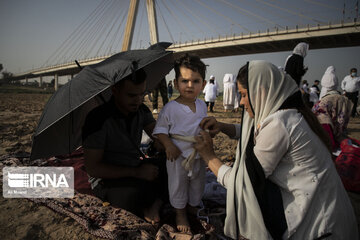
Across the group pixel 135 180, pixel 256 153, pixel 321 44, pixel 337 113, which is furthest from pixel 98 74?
pixel 321 44

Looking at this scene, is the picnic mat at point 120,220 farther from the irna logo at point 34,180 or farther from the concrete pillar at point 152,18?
the concrete pillar at point 152,18

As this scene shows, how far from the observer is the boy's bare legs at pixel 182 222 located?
1.66 metres

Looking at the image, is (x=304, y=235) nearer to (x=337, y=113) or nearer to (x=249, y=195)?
(x=249, y=195)

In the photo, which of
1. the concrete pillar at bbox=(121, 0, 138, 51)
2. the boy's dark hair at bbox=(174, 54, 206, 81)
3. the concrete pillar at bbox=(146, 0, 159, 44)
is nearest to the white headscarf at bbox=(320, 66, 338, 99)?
the boy's dark hair at bbox=(174, 54, 206, 81)

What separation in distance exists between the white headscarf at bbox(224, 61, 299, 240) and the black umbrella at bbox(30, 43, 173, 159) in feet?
2.67

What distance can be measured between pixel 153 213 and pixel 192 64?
134 cm

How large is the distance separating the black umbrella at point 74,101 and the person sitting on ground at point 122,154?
149 millimetres

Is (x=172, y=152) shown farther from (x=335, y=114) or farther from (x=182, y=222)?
(x=335, y=114)

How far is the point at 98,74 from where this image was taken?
58.2 inches

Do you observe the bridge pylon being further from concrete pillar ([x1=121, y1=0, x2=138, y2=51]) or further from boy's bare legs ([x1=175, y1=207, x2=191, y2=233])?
boy's bare legs ([x1=175, y1=207, x2=191, y2=233])

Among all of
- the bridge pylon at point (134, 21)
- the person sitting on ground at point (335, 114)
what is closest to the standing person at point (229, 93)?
the person sitting on ground at point (335, 114)

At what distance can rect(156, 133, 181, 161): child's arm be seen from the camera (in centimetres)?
158

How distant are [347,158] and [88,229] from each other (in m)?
2.96

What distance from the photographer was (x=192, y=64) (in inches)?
65.8
